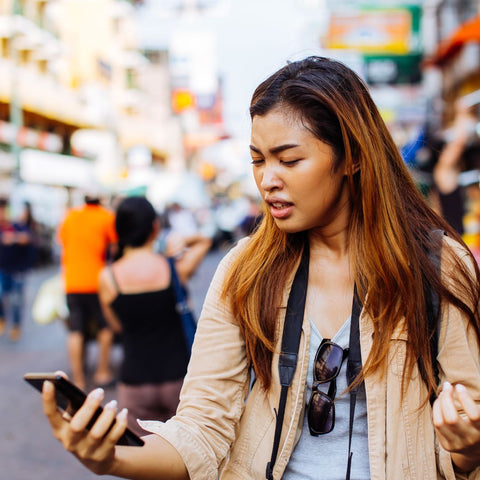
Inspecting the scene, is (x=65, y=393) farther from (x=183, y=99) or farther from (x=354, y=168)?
(x=183, y=99)

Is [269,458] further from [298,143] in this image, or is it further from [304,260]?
[298,143]

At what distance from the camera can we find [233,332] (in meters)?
1.88

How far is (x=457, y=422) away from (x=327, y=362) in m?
0.39

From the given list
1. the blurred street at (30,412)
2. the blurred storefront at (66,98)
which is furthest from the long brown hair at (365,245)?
the blurred storefront at (66,98)

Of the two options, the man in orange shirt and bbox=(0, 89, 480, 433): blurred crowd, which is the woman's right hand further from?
the man in orange shirt

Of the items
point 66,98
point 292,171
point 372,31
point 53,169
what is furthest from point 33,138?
point 292,171

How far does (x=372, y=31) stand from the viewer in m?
23.3

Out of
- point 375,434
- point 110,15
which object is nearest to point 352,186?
point 375,434

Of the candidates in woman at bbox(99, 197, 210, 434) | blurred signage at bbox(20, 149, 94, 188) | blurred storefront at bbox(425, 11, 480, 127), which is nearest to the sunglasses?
woman at bbox(99, 197, 210, 434)

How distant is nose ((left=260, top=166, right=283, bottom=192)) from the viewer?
1801 mm

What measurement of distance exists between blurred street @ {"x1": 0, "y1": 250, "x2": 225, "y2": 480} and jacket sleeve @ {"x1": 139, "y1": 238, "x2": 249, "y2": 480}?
11.1 ft

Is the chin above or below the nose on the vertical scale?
below

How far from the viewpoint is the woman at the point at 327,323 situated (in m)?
1.74

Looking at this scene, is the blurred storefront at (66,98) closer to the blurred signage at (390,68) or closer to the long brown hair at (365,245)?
the blurred signage at (390,68)
